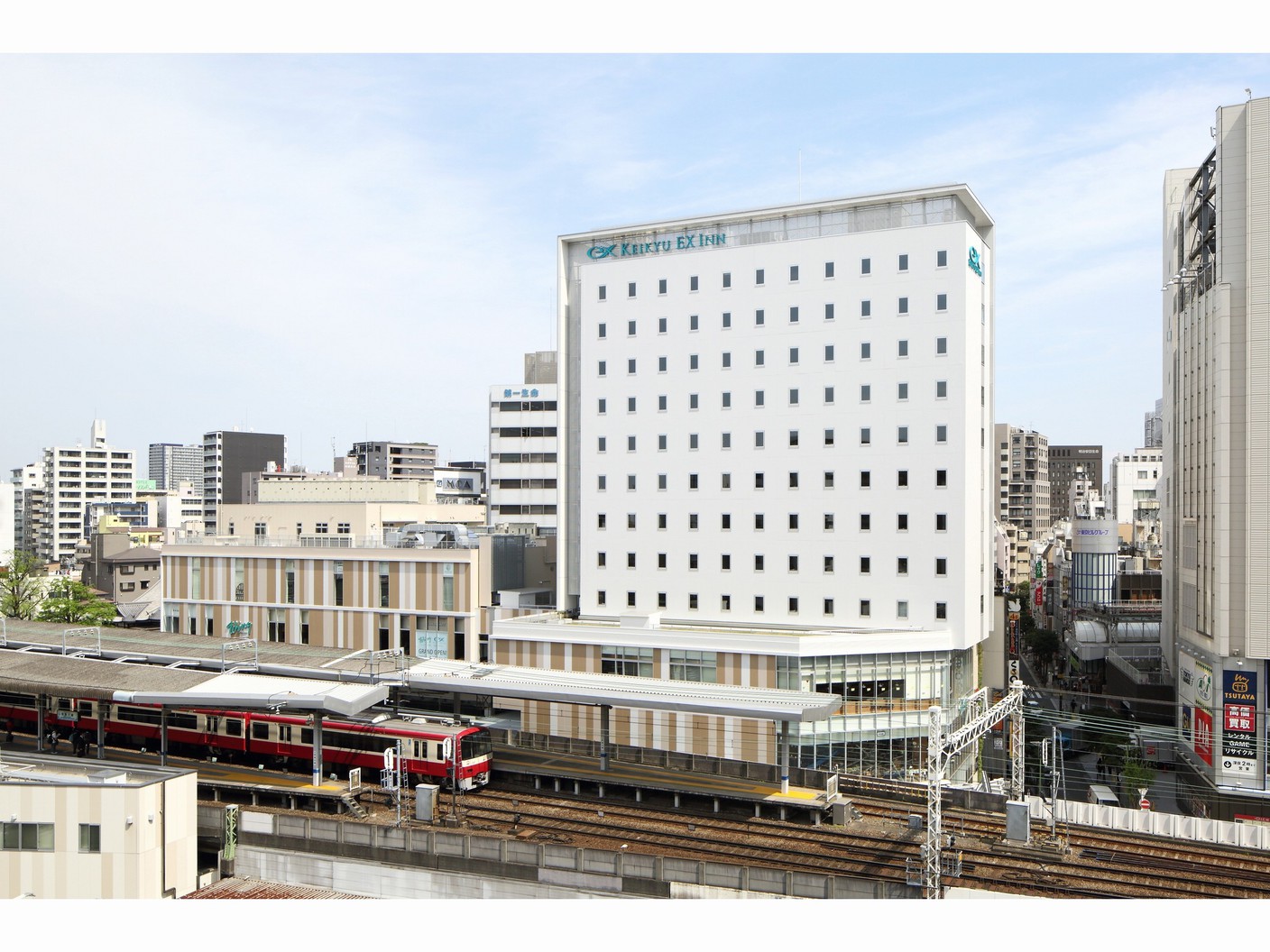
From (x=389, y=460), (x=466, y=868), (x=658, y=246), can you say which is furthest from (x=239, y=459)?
(x=466, y=868)

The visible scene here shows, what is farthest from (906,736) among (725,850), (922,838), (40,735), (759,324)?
(40,735)

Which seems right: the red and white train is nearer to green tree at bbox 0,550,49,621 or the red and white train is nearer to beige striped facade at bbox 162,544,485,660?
beige striped facade at bbox 162,544,485,660

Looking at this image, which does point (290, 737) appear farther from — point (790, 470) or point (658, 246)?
point (658, 246)

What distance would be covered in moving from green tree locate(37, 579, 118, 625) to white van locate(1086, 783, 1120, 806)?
44534 mm

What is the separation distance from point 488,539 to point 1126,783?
26067mm

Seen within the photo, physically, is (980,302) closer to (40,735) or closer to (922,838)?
(922,838)

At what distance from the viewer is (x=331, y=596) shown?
44250 millimetres

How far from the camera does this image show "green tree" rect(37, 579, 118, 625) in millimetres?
51594

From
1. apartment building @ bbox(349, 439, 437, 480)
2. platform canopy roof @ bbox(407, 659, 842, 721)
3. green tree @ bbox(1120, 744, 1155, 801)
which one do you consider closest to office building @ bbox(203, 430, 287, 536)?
apartment building @ bbox(349, 439, 437, 480)

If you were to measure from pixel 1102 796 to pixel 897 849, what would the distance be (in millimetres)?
15807

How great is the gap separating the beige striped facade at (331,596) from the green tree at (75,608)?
270 inches

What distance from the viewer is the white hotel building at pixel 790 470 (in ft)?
115

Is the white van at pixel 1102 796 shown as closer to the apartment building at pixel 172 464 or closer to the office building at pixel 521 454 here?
the office building at pixel 521 454

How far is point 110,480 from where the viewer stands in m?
124
